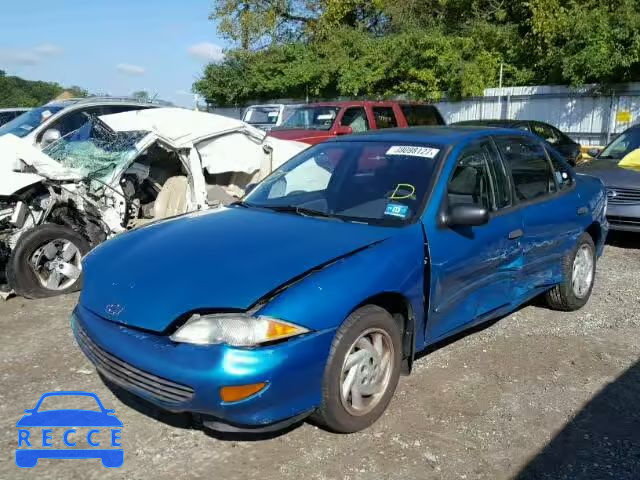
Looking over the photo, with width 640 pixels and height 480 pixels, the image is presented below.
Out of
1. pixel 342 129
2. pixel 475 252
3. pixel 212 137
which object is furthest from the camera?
pixel 342 129

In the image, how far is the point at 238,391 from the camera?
276 centimetres

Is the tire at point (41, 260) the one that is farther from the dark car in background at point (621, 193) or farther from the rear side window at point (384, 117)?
the rear side window at point (384, 117)

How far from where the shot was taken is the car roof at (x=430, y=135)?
423 centimetres

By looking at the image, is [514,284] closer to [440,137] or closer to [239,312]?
[440,137]

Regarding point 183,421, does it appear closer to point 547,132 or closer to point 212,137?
point 212,137

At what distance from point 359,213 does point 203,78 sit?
90.2ft

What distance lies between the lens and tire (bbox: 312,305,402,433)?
3.04 meters

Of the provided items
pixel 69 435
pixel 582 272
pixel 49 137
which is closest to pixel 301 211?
pixel 69 435

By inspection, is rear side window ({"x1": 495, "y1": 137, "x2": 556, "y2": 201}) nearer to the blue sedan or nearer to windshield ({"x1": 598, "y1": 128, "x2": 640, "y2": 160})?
the blue sedan

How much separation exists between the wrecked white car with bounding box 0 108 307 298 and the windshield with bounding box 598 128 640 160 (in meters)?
4.84

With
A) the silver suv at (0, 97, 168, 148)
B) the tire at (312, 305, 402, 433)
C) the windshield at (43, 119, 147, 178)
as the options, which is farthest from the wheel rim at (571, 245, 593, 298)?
the silver suv at (0, 97, 168, 148)

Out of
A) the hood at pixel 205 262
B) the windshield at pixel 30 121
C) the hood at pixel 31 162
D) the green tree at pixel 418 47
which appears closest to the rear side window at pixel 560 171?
the hood at pixel 205 262

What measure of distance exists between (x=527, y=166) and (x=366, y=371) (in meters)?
2.42

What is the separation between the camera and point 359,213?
3857 mm
